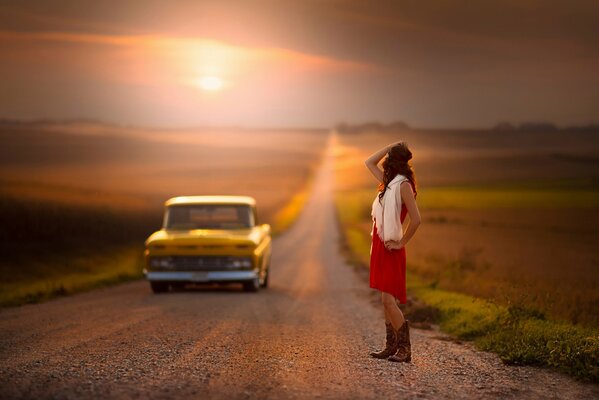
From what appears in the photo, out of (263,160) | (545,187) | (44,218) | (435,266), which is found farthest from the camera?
(263,160)

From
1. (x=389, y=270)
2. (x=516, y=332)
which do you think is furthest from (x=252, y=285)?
(x=389, y=270)

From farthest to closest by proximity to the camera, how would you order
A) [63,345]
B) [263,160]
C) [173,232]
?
[263,160] → [173,232] → [63,345]

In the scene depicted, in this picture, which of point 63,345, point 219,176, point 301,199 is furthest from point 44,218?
point 301,199

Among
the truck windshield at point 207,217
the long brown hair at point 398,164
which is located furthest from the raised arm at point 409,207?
the truck windshield at point 207,217

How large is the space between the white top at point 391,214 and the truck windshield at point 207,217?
10.1 metres

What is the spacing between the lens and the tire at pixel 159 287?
15.7m

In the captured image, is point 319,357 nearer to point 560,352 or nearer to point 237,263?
point 560,352

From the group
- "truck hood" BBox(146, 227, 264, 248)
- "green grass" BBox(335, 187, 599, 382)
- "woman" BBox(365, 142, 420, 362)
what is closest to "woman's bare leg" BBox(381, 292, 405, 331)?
"woman" BBox(365, 142, 420, 362)

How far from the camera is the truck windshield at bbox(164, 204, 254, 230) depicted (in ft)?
55.5

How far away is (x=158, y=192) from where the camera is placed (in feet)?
166

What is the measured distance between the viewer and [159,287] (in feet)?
51.9

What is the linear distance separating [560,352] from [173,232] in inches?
402

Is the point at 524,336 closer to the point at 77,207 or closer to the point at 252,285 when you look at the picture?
the point at 252,285

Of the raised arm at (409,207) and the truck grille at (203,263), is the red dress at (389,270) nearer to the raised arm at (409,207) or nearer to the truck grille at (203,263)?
the raised arm at (409,207)
